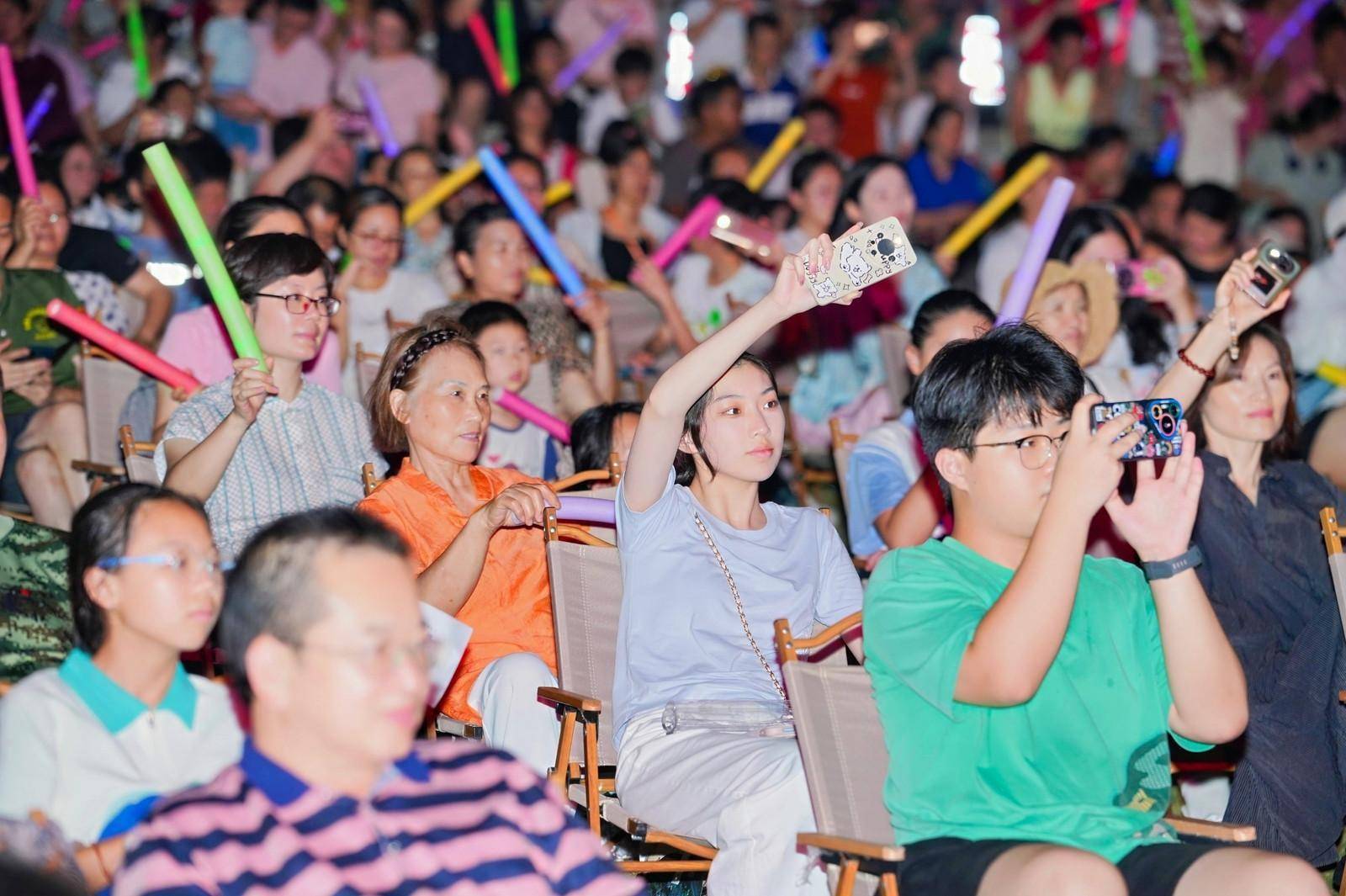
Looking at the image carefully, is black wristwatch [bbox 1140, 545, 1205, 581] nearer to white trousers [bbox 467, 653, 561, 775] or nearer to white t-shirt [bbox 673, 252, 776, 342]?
white trousers [bbox 467, 653, 561, 775]

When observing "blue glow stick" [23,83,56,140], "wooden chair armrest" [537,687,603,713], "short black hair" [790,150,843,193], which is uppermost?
"blue glow stick" [23,83,56,140]

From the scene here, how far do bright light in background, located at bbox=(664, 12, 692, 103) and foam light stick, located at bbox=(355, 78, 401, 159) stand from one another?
2.01 metres

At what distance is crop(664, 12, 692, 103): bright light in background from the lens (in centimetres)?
866

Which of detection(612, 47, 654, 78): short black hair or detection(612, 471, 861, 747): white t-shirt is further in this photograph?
detection(612, 47, 654, 78): short black hair

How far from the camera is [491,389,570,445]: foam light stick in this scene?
4320 mm

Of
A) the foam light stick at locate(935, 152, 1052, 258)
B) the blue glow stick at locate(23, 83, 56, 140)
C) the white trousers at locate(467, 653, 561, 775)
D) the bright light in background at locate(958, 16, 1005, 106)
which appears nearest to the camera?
the white trousers at locate(467, 653, 561, 775)

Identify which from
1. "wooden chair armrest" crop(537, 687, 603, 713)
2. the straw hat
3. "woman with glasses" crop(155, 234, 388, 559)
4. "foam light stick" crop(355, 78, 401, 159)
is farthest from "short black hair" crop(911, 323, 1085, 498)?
"foam light stick" crop(355, 78, 401, 159)

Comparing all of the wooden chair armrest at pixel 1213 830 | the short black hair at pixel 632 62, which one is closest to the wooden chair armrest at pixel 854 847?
the wooden chair armrest at pixel 1213 830

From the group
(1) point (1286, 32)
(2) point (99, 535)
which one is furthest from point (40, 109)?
(1) point (1286, 32)

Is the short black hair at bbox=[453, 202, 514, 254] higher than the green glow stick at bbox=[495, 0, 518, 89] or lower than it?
lower

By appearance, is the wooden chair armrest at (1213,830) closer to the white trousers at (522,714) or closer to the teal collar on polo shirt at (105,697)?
the white trousers at (522,714)

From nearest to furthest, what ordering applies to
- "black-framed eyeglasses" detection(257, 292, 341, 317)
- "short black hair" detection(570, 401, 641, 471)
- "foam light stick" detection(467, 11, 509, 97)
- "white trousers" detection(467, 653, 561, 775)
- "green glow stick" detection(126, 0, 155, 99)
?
"white trousers" detection(467, 653, 561, 775) → "black-framed eyeglasses" detection(257, 292, 341, 317) → "short black hair" detection(570, 401, 641, 471) → "green glow stick" detection(126, 0, 155, 99) → "foam light stick" detection(467, 11, 509, 97)

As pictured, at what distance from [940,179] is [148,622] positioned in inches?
227

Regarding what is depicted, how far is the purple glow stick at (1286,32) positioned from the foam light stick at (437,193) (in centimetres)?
493
